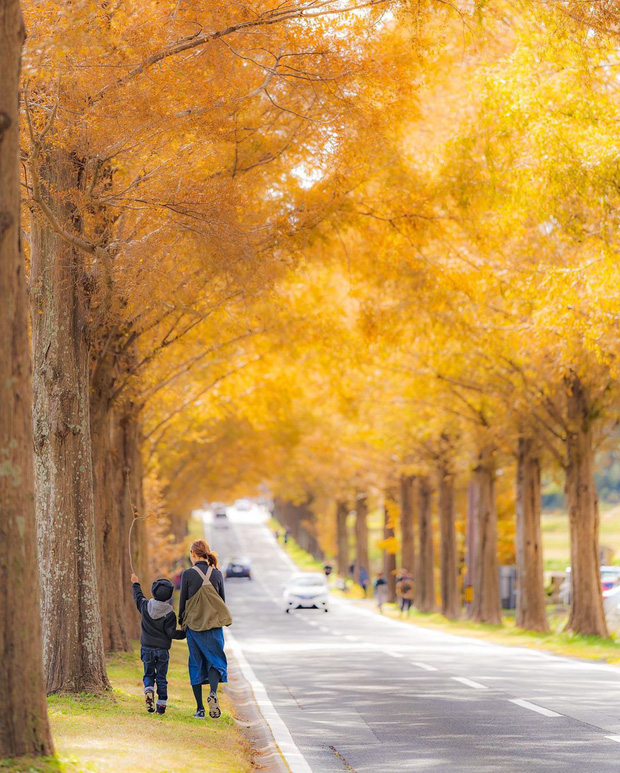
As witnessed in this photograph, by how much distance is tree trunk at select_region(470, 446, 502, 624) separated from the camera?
115 feet

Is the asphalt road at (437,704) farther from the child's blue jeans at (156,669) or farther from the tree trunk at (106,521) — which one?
the tree trunk at (106,521)

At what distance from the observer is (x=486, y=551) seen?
35.0 m

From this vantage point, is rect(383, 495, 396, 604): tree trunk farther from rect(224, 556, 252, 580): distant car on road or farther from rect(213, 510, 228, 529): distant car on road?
rect(213, 510, 228, 529): distant car on road

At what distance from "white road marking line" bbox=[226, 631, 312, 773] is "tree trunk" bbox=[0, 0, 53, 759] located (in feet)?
8.59

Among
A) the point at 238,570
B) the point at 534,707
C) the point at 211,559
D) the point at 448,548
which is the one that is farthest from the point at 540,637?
the point at 238,570

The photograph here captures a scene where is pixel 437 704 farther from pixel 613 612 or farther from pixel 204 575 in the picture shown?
pixel 613 612

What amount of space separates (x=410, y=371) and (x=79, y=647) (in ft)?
52.8

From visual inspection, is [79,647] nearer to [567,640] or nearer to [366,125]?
[366,125]

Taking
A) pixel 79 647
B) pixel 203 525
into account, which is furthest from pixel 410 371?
pixel 203 525

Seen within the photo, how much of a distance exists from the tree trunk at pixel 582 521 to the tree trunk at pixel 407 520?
20.0m

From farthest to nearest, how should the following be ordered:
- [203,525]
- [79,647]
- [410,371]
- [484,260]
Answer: [203,525] → [410,371] → [484,260] → [79,647]

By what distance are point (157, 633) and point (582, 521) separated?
16650mm

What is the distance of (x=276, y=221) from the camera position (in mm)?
16047

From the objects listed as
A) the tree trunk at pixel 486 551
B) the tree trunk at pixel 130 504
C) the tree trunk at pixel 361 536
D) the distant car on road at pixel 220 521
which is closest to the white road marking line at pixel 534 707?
the tree trunk at pixel 130 504
